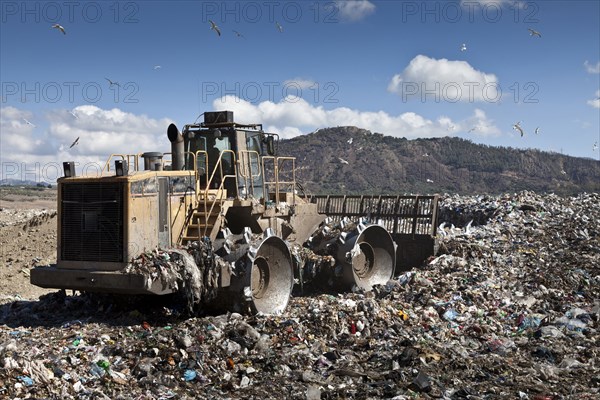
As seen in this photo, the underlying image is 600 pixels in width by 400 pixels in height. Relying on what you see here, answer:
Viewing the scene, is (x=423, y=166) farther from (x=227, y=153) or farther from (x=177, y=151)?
(x=177, y=151)

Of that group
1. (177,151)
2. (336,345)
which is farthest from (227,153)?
(336,345)

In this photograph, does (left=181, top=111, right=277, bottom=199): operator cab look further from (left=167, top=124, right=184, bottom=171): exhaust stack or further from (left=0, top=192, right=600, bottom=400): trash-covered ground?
(left=0, top=192, right=600, bottom=400): trash-covered ground

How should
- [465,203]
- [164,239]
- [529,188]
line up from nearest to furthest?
[164,239] < [465,203] < [529,188]

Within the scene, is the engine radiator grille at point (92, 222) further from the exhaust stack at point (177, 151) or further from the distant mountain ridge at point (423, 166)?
the distant mountain ridge at point (423, 166)

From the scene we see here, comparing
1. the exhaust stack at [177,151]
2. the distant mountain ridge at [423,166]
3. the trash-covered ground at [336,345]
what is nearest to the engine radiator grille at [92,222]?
the trash-covered ground at [336,345]

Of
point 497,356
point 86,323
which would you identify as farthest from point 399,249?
point 86,323

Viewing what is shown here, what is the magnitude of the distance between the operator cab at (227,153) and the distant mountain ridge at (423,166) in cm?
3681

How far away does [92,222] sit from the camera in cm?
715

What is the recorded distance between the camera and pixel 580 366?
6.21 meters

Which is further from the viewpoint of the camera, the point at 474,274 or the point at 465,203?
the point at 465,203

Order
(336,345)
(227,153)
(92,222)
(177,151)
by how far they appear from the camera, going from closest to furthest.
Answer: (336,345), (92,222), (177,151), (227,153)

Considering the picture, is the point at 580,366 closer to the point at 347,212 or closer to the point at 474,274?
the point at 474,274

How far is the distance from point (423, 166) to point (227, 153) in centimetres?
4773

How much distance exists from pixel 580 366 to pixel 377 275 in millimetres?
4073
